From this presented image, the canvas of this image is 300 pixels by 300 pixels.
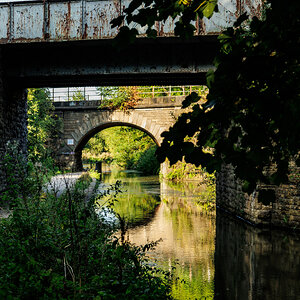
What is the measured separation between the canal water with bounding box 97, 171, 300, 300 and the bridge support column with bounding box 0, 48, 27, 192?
3.79m

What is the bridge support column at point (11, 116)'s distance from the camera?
9.81m

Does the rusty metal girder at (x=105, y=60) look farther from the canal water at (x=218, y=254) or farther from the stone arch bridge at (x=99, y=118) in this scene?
the stone arch bridge at (x=99, y=118)

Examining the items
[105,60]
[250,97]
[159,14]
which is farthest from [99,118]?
[250,97]

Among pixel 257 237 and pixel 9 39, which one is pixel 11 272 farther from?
pixel 9 39

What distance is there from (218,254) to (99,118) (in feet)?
59.4

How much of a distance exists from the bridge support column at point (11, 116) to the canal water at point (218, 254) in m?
3.79

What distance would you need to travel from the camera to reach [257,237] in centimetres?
799


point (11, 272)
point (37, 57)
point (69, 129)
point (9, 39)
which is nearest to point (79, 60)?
point (37, 57)

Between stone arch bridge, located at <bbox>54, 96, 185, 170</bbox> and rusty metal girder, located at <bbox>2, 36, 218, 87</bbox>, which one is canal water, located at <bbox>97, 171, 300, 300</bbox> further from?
stone arch bridge, located at <bbox>54, 96, 185, 170</bbox>

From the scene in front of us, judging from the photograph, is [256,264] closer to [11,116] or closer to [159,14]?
[159,14]

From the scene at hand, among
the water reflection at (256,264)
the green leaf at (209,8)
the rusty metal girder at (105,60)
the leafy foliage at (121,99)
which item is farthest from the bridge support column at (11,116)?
the leafy foliage at (121,99)

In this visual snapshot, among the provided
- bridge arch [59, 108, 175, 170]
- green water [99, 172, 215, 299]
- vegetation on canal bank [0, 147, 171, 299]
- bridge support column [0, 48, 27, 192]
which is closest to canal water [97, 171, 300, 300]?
green water [99, 172, 215, 299]

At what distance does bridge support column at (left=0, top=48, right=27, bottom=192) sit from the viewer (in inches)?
386

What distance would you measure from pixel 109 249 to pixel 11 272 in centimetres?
131
